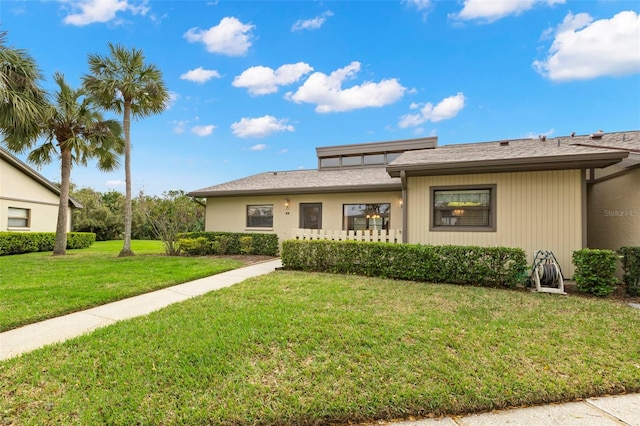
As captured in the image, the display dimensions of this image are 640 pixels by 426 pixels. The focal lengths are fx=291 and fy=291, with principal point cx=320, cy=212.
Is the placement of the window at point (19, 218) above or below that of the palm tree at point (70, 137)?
below

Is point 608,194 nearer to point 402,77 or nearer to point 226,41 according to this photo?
point 402,77

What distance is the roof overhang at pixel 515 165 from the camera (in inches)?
237

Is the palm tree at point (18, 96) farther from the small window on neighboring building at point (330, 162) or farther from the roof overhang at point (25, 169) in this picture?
the small window on neighboring building at point (330, 162)

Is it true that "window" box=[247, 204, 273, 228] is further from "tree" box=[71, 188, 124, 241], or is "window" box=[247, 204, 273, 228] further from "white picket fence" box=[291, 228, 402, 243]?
"tree" box=[71, 188, 124, 241]

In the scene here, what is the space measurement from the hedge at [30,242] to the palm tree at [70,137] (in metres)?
2.41

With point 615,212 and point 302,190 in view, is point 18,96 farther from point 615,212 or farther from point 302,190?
point 615,212

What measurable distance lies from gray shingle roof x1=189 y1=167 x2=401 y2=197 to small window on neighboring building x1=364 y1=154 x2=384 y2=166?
0.57 meters

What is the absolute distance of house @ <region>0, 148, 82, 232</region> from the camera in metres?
13.8

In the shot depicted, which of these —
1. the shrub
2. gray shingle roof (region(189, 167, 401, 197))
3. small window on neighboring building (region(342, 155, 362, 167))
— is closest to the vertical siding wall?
gray shingle roof (region(189, 167, 401, 197))

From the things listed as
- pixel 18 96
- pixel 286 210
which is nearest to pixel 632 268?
pixel 286 210

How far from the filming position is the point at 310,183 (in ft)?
39.3

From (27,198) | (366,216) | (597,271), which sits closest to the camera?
(597,271)

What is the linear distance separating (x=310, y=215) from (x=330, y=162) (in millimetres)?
4066

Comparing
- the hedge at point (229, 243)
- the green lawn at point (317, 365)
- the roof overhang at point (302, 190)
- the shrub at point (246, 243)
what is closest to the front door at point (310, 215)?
the roof overhang at point (302, 190)
